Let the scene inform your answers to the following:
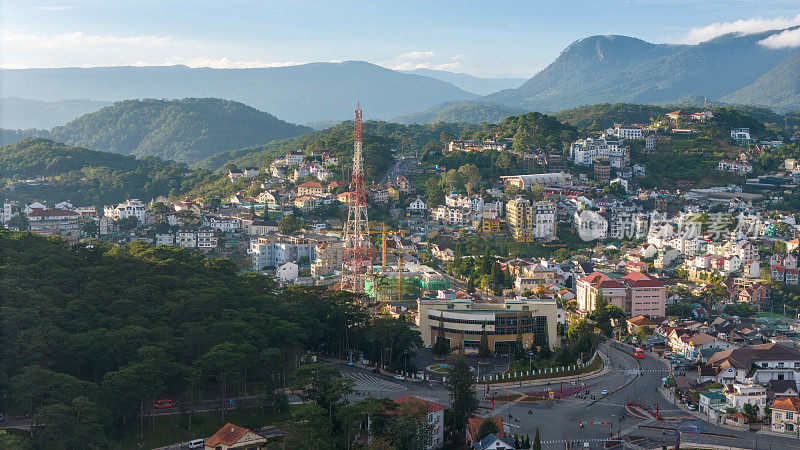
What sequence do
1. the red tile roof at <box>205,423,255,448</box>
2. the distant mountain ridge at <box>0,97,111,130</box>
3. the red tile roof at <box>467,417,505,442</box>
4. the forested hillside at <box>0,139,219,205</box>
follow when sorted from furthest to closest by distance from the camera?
the distant mountain ridge at <box>0,97,111,130</box> < the forested hillside at <box>0,139,219,205</box> < the red tile roof at <box>467,417,505,442</box> < the red tile roof at <box>205,423,255,448</box>

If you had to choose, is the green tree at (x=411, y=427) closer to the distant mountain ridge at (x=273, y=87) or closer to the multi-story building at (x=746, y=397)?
the multi-story building at (x=746, y=397)

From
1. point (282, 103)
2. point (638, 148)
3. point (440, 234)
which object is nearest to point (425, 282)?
point (440, 234)

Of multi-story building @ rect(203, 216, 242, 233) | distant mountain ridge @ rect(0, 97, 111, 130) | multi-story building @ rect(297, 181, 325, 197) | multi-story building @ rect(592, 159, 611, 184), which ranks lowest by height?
multi-story building @ rect(203, 216, 242, 233)

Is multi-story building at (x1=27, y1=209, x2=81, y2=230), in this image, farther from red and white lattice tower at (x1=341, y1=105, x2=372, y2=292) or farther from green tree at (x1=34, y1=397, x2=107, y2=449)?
green tree at (x1=34, y1=397, x2=107, y2=449)

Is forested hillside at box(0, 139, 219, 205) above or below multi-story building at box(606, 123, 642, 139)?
below

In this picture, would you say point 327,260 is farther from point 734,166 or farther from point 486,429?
point 734,166


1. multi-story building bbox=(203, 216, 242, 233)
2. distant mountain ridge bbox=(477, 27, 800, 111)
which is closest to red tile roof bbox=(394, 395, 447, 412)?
multi-story building bbox=(203, 216, 242, 233)

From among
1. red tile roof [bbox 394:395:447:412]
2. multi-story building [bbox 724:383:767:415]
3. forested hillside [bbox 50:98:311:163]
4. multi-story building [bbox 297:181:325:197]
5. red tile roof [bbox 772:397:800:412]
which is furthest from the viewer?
forested hillside [bbox 50:98:311:163]

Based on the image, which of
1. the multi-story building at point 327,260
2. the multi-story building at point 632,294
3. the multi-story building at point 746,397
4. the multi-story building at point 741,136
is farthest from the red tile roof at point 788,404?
the multi-story building at point 741,136
